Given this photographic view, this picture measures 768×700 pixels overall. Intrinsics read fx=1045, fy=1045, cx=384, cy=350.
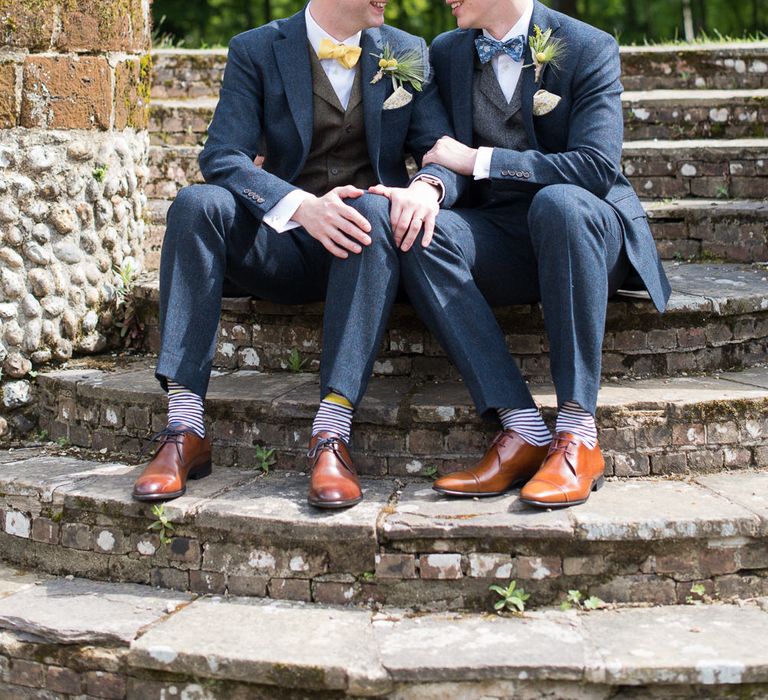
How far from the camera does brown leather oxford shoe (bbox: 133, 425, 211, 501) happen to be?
3045 millimetres

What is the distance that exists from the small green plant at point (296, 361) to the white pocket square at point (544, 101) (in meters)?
1.20

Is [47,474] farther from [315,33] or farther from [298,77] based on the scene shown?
[315,33]

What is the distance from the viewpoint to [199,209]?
3.16 m

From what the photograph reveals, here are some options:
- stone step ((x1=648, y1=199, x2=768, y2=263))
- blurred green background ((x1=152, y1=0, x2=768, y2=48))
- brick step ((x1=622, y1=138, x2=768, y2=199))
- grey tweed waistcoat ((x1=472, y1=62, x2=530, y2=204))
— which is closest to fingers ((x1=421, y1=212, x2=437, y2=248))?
grey tweed waistcoat ((x1=472, y1=62, x2=530, y2=204))

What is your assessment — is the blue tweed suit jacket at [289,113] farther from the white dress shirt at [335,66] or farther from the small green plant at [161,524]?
the small green plant at [161,524]

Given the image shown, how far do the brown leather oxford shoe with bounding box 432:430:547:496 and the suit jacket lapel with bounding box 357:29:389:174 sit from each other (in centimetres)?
108

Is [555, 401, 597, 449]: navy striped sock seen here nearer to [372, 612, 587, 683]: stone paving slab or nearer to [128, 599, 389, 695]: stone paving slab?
[372, 612, 587, 683]: stone paving slab

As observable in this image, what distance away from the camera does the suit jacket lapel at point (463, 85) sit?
11.6 feet

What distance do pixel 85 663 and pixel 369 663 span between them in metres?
0.80

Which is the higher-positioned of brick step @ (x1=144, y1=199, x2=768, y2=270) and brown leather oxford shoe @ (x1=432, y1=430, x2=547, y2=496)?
brick step @ (x1=144, y1=199, x2=768, y2=270)

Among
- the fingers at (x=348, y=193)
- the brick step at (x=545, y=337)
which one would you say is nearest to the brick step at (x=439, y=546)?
the brick step at (x=545, y=337)

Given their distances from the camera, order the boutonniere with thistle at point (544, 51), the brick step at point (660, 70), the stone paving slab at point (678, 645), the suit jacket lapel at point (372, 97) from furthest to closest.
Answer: the brick step at point (660, 70)
the suit jacket lapel at point (372, 97)
the boutonniere with thistle at point (544, 51)
the stone paving slab at point (678, 645)

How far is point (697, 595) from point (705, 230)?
2.40m

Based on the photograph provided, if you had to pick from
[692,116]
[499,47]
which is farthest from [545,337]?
[692,116]
